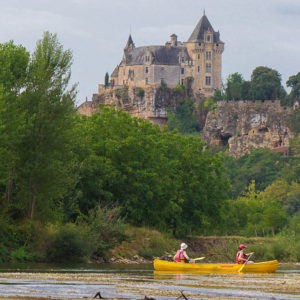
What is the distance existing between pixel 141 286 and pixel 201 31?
6682 inches

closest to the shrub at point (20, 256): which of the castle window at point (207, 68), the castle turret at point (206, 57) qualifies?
the castle turret at point (206, 57)

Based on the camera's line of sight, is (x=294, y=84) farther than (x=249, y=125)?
No

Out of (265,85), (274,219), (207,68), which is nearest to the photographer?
(274,219)

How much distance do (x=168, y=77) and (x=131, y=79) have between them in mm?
9348

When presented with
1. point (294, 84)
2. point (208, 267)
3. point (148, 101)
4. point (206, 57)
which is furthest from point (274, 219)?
point (206, 57)

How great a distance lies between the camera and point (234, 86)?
7392 inches

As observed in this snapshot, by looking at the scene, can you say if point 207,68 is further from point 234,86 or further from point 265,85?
point 265,85

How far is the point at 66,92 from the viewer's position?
151 feet

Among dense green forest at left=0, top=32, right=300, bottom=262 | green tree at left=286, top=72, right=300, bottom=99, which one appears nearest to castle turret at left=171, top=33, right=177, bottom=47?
green tree at left=286, top=72, right=300, bottom=99

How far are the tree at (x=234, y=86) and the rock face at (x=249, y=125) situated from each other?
11.4 ft

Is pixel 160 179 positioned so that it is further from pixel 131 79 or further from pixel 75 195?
pixel 131 79

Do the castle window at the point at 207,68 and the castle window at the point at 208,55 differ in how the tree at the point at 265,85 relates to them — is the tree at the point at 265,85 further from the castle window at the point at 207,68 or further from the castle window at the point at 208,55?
the castle window at the point at 208,55

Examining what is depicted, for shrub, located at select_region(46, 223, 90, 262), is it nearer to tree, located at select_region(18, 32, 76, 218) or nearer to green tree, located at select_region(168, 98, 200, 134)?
tree, located at select_region(18, 32, 76, 218)

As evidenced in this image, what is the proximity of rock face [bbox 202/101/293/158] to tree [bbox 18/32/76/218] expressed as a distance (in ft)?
428
